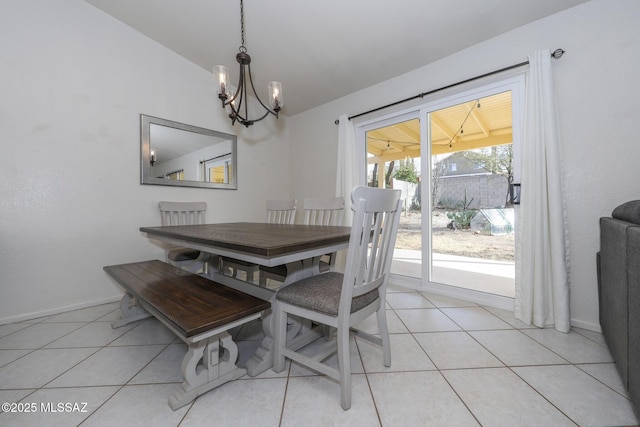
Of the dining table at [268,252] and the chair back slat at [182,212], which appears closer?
the dining table at [268,252]

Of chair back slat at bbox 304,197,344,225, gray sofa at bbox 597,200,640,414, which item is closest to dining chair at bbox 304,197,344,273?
chair back slat at bbox 304,197,344,225

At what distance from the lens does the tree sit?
2128 millimetres

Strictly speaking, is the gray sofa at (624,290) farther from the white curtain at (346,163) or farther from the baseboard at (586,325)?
the white curtain at (346,163)

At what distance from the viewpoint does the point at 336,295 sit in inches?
45.1

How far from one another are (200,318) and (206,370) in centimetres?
32

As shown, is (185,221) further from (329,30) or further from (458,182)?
(458,182)

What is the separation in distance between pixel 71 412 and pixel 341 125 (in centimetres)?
308

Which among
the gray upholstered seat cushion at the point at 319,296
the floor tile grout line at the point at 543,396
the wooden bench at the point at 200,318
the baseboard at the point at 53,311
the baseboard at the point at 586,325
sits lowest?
the floor tile grout line at the point at 543,396

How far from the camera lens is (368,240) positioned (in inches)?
40.1

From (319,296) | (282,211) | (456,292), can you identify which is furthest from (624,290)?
(282,211)

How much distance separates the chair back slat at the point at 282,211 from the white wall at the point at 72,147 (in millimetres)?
1066

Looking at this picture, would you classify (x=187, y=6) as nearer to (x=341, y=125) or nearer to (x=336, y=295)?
(x=341, y=125)

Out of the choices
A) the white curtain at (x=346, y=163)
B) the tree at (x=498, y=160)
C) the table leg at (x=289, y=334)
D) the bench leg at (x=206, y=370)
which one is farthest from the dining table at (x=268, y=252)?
the tree at (x=498, y=160)

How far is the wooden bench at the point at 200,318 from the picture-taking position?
1020mm
